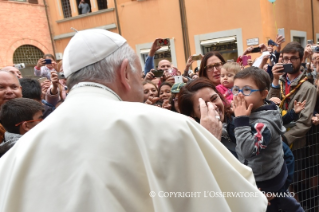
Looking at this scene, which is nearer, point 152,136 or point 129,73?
point 152,136

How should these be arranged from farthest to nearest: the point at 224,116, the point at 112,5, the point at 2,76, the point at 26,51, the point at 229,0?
the point at 26,51
the point at 112,5
the point at 229,0
the point at 2,76
the point at 224,116

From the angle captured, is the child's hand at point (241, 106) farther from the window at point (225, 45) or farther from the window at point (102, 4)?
the window at point (102, 4)

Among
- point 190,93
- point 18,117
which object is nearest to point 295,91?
point 190,93

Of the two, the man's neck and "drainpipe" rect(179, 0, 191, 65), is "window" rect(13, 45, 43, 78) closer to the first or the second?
"drainpipe" rect(179, 0, 191, 65)

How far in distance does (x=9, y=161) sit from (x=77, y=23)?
12626 mm

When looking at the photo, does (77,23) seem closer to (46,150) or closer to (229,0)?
(229,0)

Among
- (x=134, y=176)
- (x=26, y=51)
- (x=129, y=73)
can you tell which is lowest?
(x=134, y=176)

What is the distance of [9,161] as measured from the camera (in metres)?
1.06

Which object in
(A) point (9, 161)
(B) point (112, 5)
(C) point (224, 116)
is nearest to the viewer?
(A) point (9, 161)

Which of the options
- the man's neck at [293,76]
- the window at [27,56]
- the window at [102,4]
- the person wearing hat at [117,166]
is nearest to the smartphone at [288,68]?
the man's neck at [293,76]

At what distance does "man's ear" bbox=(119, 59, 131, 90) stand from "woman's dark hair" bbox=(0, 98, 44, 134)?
1407 mm

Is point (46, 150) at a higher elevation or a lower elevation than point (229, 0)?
lower

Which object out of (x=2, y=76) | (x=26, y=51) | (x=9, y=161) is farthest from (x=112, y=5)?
(x=9, y=161)

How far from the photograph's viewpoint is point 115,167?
36.5 inches
